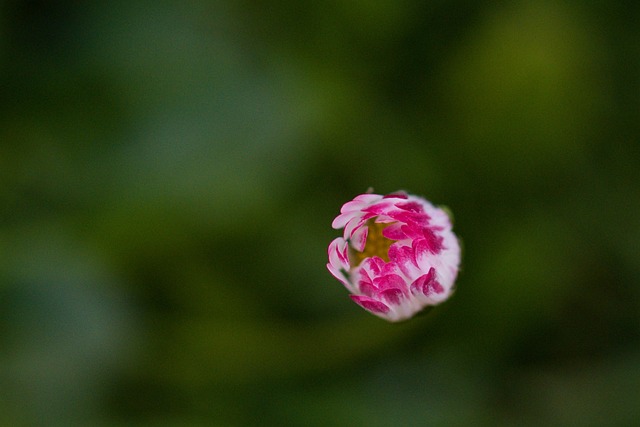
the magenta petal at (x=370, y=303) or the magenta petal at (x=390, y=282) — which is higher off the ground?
the magenta petal at (x=390, y=282)

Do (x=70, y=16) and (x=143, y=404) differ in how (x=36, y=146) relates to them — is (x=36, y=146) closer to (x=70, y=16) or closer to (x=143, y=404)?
(x=70, y=16)

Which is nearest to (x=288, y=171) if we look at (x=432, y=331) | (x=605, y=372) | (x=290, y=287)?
(x=290, y=287)

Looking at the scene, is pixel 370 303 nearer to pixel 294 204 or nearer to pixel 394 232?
pixel 394 232

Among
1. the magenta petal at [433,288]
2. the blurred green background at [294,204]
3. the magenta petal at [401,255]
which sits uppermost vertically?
Result: the blurred green background at [294,204]

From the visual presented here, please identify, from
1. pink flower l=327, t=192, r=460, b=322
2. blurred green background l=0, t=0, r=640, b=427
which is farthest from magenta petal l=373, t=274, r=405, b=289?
blurred green background l=0, t=0, r=640, b=427

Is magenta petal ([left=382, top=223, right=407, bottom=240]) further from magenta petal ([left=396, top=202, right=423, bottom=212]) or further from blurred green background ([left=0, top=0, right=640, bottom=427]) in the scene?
blurred green background ([left=0, top=0, right=640, bottom=427])

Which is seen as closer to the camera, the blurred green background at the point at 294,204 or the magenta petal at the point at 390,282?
the magenta petal at the point at 390,282

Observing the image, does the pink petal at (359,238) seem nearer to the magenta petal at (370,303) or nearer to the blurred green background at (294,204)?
the magenta petal at (370,303)

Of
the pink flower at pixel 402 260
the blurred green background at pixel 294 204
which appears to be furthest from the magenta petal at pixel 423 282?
the blurred green background at pixel 294 204
